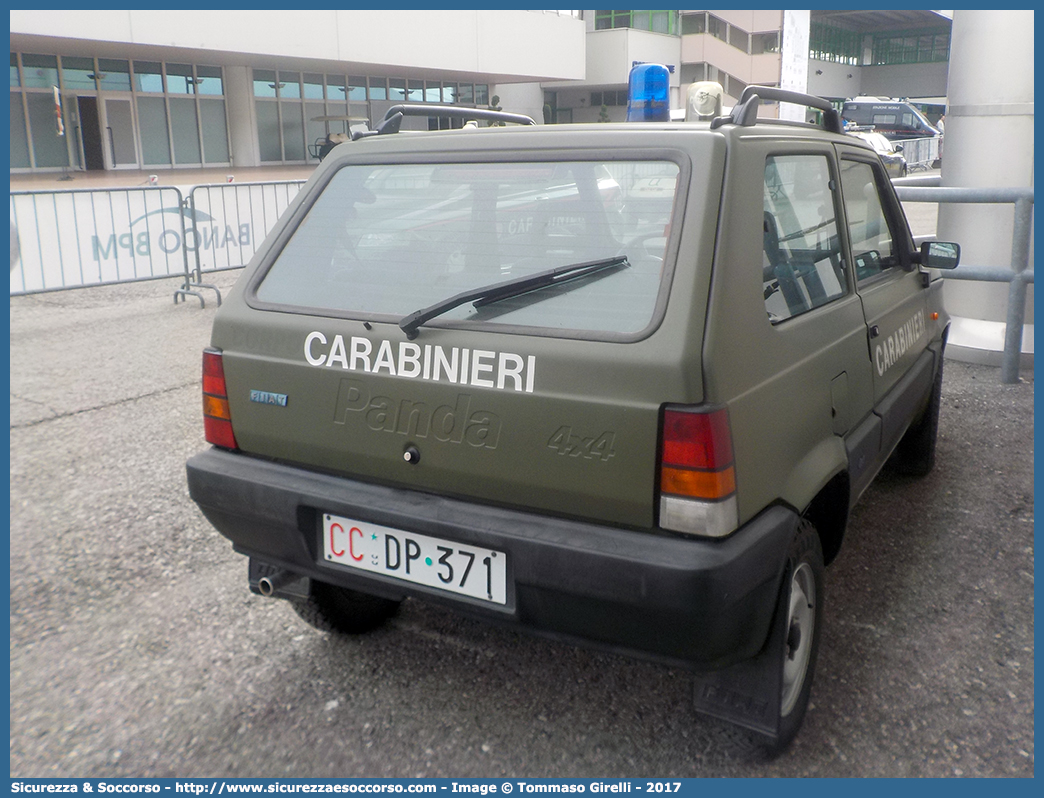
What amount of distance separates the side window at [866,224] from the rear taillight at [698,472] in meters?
1.38

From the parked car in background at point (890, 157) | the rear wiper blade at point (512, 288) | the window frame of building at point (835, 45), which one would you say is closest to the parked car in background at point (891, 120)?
the parked car in background at point (890, 157)

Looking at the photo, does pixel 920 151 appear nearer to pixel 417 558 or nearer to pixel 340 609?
pixel 340 609

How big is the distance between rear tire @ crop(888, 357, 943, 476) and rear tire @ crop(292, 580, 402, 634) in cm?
267

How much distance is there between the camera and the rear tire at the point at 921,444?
434cm

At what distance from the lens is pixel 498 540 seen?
7.22 feet

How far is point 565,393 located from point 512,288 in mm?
331

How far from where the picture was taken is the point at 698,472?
204 cm

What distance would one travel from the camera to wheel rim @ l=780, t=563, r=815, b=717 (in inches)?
96.5

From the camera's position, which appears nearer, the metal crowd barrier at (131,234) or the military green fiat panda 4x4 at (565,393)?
the military green fiat panda 4x4 at (565,393)

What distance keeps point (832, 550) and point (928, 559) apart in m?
1.06

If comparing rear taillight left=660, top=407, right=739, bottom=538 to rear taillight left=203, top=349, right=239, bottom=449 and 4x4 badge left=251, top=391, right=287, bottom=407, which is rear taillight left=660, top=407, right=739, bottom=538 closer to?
4x4 badge left=251, top=391, right=287, bottom=407

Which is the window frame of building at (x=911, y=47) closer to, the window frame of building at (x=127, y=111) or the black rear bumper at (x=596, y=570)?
the window frame of building at (x=127, y=111)

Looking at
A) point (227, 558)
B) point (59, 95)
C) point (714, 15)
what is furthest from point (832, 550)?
point (714, 15)

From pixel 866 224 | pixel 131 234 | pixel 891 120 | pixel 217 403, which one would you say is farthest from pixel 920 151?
pixel 217 403
